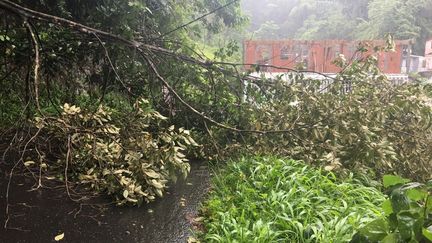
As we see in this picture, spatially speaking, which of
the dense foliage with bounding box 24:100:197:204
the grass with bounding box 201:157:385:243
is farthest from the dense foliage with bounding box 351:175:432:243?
the dense foliage with bounding box 24:100:197:204

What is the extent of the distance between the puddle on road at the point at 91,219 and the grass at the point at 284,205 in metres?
0.35

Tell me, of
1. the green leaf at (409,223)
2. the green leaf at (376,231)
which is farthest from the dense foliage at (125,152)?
the green leaf at (409,223)

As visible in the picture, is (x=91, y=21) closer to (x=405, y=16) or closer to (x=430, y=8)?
(x=405, y=16)

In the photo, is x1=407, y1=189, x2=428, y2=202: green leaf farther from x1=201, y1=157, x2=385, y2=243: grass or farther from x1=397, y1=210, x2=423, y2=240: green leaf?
x1=201, y1=157, x2=385, y2=243: grass

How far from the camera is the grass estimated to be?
297cm

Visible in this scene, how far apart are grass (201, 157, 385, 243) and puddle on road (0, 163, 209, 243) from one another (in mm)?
346

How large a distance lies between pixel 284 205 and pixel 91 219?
1986 mm

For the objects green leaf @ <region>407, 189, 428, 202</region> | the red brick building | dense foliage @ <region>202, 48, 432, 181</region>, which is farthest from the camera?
the red brick building

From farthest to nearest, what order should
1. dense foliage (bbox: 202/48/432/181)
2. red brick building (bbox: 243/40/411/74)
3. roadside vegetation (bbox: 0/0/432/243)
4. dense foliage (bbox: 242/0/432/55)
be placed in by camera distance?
dense foliage (bbox: 242/0/432/55) → red brick building (bbox: 243/40/411/74) → dense foliage (bbox: 202/48/432/181) → roadside vegetation (bbox: 0/0/432/243)

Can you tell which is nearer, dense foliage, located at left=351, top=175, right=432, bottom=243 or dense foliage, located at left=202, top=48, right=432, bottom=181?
dense foliage, located at left=351, top=175, right=432, bottom=243

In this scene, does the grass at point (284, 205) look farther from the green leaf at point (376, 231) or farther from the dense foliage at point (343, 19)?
the dense foliage at point (343, 19)

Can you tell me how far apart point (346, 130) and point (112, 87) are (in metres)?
2.93

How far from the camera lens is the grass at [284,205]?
9.75ft

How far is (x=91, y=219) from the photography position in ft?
13.0
